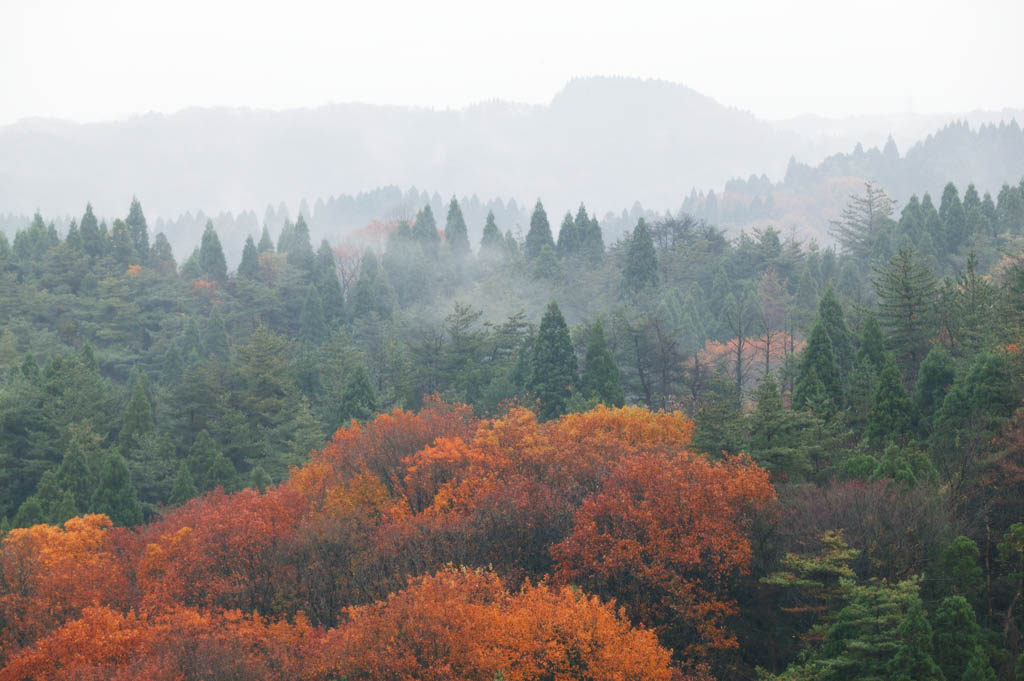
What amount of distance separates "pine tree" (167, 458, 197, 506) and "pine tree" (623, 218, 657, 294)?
42.4 meters

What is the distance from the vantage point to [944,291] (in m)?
41.5

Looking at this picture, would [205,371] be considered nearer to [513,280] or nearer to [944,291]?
[513,280]

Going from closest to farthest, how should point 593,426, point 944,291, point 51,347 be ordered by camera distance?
point 593,426, point 944,291, point 51,347

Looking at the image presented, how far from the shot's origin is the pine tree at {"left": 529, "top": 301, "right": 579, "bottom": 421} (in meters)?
49.0

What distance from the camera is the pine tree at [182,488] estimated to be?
1720 inches

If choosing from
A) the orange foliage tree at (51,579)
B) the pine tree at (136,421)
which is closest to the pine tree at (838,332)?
the orange foliage tree at (51,579)

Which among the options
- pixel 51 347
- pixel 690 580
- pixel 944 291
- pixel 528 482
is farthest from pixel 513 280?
pixel 690 580

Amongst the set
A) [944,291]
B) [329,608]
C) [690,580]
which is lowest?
[329,608]

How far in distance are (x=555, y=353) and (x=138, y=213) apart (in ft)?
198

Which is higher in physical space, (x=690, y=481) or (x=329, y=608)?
(x=690, y=481)

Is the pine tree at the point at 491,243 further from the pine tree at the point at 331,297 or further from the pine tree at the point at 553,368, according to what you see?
the pine tree at the point at 553,368

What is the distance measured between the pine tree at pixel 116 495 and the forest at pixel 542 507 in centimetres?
13

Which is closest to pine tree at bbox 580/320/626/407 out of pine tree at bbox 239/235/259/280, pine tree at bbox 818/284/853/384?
pine tree at bbox 818/284/853/384

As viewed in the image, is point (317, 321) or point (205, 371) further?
point (317, 321)
